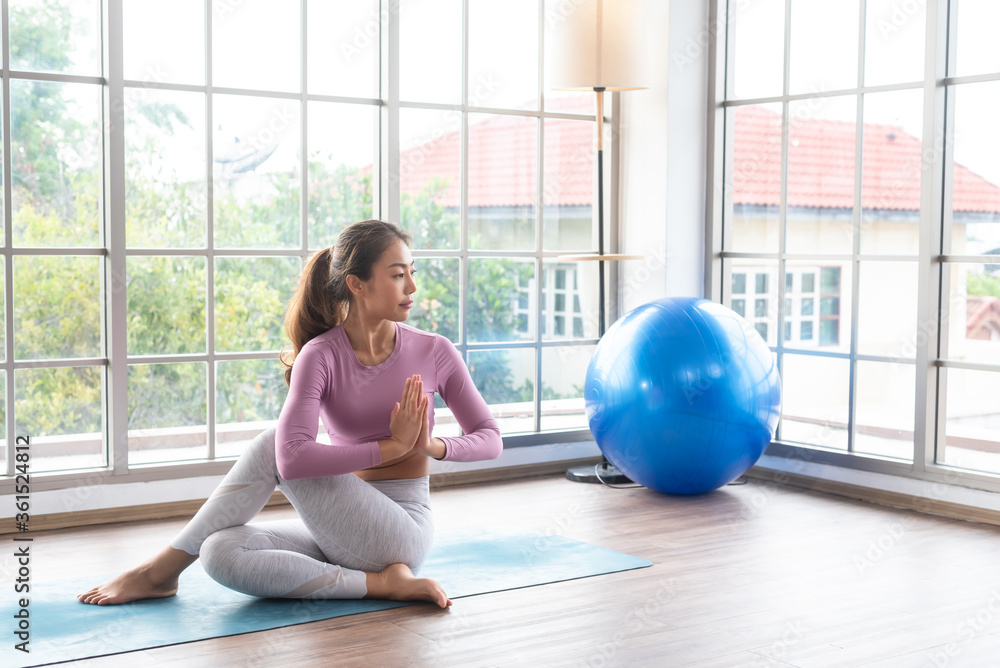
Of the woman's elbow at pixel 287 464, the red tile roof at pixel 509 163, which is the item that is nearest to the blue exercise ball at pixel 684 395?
the red tile roof at pixel 509 163

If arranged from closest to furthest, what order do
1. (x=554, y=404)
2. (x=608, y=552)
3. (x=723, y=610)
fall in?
(x=723, y=610) < (x=608, y=552) < (x=554, y=404)

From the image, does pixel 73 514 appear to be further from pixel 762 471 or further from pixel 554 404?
pixel 762 471

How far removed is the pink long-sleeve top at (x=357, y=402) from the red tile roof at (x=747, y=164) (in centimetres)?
159

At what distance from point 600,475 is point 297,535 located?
1963 millimetres

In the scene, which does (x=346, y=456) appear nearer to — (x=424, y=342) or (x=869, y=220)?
(x=424, y=342)

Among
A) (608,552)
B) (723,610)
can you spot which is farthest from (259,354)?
(723,610)

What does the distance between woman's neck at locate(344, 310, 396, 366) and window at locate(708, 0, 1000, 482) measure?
2193 mm

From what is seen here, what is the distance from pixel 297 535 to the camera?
268 cm

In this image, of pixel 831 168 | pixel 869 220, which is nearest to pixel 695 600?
pixel 869 220

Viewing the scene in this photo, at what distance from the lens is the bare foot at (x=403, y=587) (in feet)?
8.68

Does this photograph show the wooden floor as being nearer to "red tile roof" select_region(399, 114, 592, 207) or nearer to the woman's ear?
the woman's ear

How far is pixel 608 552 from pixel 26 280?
2.16 m

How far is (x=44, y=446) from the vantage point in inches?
140

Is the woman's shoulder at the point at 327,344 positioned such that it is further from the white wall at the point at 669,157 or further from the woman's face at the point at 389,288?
the white wall at the point at 669,157
